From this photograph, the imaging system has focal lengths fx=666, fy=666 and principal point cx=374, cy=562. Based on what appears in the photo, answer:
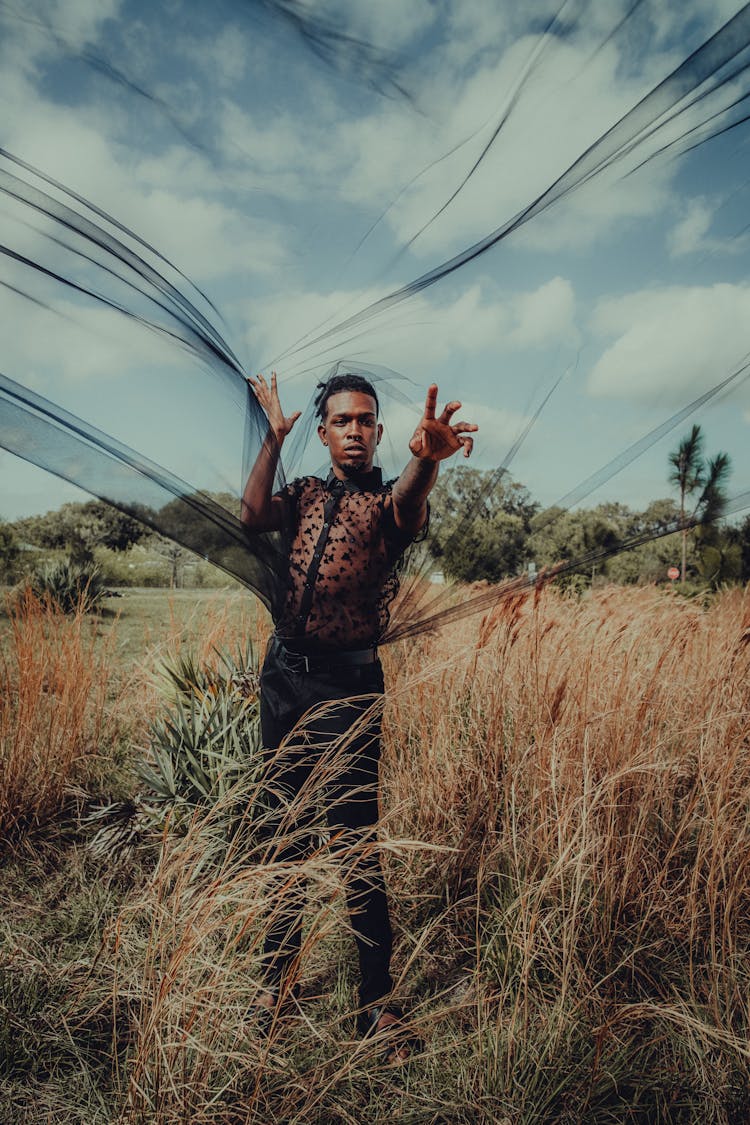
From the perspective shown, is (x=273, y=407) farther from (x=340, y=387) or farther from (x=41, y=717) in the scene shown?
(x=41, y=717)

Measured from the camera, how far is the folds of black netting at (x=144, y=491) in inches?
64.7

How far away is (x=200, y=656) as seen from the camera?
4.05 meters

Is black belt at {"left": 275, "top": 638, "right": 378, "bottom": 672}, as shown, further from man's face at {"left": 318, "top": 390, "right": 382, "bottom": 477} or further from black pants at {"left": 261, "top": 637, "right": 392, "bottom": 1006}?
man's face at {"left": 318, "top": 390, "right": 382, "bottom": 477}

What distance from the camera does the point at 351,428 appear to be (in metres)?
1.89

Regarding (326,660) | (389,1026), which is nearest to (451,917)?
(389,1026)

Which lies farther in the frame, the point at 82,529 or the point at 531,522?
the point at 82,529

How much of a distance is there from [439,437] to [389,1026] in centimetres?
152

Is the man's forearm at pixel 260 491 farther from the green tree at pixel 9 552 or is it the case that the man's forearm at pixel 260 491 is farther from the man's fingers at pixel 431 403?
the green tree at pixel 9 552

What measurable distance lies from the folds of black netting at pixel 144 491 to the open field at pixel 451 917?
561 mm

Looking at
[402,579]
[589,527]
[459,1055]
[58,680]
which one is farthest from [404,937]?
A: [58,680]

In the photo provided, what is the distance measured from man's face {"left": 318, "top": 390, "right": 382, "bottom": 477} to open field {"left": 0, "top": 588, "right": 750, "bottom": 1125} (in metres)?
0.65

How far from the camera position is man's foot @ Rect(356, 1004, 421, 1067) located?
1767 millimetres

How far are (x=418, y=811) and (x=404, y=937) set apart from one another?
599 millimetres

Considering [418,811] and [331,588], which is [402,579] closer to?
[331,588]
